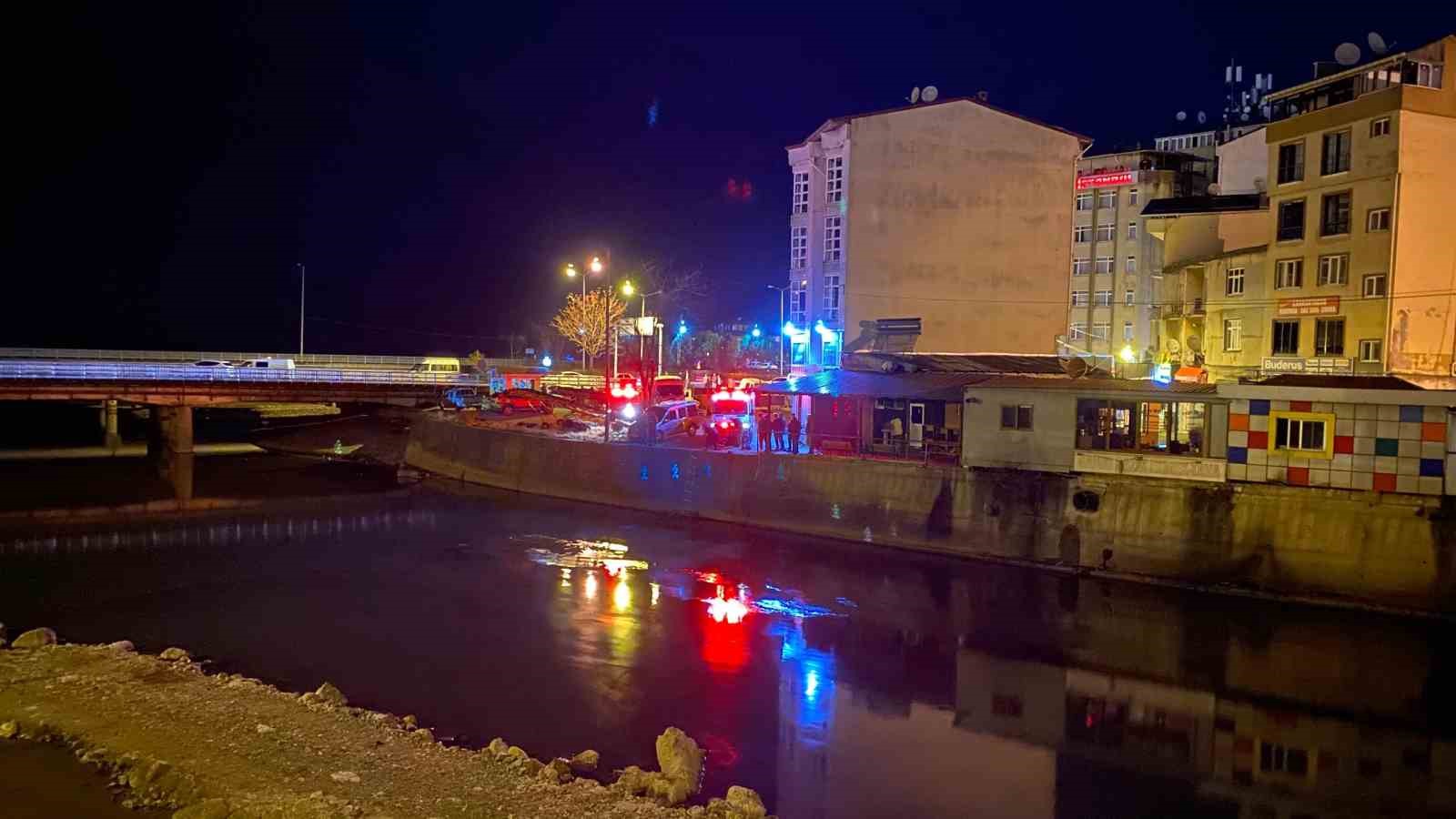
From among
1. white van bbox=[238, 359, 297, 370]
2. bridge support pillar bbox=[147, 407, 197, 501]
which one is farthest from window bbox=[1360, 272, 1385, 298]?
white van bbox=[238, 359, 297, 370]

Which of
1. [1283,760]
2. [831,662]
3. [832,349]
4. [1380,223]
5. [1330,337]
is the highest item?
[1380,223]

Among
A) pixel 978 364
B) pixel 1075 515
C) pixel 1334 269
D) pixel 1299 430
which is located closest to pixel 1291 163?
pixel 1334 269

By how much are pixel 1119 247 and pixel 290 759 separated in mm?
58622

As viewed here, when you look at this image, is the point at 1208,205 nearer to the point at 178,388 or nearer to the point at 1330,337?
the point at 1330,337

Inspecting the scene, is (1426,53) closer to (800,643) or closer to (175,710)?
(800,643)

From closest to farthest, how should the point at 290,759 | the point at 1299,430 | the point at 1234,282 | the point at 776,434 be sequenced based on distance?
the point at 290,759
the point at 1299,430
the point at 776,434
the point at 1234,282

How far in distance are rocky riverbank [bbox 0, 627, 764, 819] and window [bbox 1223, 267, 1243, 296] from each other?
38.2 metres

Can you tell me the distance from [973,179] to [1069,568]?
92.6ft

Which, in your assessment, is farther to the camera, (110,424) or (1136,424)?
(110,424)

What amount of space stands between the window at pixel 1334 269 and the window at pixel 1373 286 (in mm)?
824

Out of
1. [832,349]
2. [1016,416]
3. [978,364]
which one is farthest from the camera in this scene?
[832,349]

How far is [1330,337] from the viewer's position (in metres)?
40.4

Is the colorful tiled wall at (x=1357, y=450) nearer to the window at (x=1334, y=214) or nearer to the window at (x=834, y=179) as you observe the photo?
the window at (x=1334, y=214)

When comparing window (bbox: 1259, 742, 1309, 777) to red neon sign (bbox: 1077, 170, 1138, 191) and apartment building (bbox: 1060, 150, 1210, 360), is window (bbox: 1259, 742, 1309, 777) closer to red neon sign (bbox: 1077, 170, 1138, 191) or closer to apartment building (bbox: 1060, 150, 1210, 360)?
apartment building (bbox: 1060, 150, 1210, 360)
